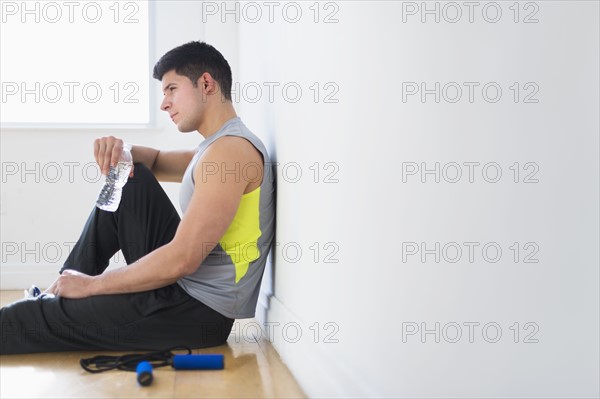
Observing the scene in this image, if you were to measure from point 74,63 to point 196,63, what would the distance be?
180cm

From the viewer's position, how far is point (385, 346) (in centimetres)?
127

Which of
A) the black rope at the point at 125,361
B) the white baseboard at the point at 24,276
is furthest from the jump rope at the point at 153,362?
the white baseboard at the point at 24,276

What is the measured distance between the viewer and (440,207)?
107 cm

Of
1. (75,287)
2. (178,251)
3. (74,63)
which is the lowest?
(75,287)

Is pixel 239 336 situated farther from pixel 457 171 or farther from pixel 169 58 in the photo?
pixel 457 171

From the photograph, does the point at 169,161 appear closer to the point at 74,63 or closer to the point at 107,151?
the point at 107,151

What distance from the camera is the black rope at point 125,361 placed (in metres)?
1.94

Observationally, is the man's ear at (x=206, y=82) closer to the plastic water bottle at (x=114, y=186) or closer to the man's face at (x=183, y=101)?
the man's face at (x=183, y=101)

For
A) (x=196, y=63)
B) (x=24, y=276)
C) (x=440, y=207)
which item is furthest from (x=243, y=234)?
(x=24, y=276)

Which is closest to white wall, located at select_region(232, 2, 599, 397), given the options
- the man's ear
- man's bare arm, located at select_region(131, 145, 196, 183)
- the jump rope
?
the jump rope

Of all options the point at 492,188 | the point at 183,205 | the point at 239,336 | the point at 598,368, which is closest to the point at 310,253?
the point at 183,205

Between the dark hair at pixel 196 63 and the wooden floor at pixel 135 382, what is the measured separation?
2.77 feet

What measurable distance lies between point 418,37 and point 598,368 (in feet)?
1.83

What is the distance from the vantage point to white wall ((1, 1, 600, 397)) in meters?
0.79
